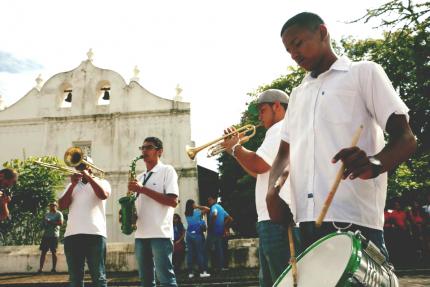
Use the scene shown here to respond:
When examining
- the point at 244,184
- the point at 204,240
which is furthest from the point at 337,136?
the point at 244,184

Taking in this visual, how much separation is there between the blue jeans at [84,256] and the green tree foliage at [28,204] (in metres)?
12.6

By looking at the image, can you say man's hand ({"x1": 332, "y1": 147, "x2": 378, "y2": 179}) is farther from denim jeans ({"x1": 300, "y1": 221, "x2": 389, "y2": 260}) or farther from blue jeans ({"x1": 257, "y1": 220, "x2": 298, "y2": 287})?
blue jeans ({"x1": 257, "y1": 220, "x2": 298, "y2": 287})

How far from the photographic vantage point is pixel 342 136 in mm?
1899

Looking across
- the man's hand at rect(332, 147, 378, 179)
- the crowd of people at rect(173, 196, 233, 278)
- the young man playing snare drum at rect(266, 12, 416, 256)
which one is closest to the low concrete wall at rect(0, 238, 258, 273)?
the crowd of people at rect(173, 196, 233, 278)

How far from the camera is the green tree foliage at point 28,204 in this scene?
Answer: 16266mm

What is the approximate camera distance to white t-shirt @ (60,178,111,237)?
15.8ft

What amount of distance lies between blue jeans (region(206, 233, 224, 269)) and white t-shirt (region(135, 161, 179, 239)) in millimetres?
5730

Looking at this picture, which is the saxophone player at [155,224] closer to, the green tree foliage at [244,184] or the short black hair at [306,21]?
the short black hair at [306,21]

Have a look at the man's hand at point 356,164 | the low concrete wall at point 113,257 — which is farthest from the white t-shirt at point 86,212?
the low concrete wall at point 113,257

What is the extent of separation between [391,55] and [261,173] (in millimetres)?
9249

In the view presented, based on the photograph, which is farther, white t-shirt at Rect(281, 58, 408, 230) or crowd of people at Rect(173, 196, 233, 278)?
crowd of people at Rect(173, 196, 233, 278)

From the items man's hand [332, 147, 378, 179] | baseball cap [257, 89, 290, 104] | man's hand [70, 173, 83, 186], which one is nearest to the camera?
man's hand [332, 147, 378, 179]

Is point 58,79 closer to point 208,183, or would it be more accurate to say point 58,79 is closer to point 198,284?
point 208,183

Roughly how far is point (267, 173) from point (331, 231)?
5.54 ft
